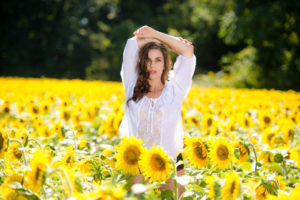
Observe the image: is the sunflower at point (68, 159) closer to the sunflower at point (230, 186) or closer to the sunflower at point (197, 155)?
the sunflower at point (197, 155)

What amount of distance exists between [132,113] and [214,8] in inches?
930

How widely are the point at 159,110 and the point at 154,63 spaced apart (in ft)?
1.26

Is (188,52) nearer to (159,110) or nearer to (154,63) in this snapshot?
(154,63)

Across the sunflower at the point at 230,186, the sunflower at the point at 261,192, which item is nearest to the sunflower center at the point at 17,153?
the sunflower at the point at 230,186

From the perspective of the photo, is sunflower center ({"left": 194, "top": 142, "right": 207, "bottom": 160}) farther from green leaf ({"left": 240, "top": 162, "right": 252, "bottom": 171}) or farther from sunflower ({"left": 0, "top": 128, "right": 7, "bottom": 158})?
sunflower ({"left": 0, "top": 128, "right": 7, "bottom": 158})

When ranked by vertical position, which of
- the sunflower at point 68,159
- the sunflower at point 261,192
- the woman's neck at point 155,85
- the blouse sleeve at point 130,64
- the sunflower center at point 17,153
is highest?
the blouse sleeve at point 130,64

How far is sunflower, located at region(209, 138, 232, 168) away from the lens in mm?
1826

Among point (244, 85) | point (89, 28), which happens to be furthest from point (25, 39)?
point (244, 85)

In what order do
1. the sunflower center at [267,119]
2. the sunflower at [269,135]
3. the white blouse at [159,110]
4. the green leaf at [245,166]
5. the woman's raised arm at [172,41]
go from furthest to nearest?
the sunflower center at [267,119] → the sunflower at [269,135] → the woman's raised arm at [172,41] → the white blouse at [159,110] → the green leaf at [245,166]

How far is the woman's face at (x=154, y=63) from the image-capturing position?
8.46ft

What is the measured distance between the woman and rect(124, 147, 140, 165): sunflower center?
0.73 m

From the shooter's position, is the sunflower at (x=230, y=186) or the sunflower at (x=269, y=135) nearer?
the sunflower at (x=230, y=186)

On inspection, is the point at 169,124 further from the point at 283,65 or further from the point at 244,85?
the point at 283,65

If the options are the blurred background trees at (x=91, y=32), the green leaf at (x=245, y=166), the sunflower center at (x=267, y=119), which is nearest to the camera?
the green leaf at (x=245, y=166)
